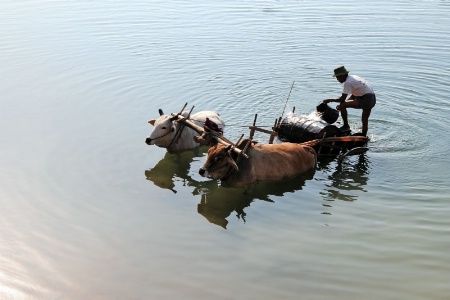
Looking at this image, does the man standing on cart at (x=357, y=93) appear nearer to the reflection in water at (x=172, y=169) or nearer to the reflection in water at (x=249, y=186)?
the reflection in water at (x=249, y=186)

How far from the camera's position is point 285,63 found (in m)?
21.2

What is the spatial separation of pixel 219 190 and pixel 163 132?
205cm

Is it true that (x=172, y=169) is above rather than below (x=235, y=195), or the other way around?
above

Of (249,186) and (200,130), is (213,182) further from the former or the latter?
(200,130)

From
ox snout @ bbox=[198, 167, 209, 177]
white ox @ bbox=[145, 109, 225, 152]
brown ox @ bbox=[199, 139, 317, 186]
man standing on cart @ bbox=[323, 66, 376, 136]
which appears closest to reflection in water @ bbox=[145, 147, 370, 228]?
brown ox @ bbox=[199, 139, 317, 186]

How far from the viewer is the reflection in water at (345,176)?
12094 mm

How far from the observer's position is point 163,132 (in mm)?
13484

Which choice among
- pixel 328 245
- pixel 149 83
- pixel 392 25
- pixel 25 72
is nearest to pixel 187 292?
pixel 328 245

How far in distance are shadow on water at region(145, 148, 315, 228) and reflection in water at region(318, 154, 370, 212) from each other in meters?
0.48

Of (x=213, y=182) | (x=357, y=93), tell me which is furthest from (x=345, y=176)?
(x=213, y=182)

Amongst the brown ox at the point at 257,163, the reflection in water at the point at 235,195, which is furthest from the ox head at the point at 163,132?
the brown ox at the point at 257,163

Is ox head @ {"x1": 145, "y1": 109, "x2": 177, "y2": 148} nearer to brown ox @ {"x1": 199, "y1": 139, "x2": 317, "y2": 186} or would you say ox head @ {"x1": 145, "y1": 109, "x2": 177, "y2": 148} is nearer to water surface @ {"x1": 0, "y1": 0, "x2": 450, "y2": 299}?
water surface @ {"x1": 0, "y1": 0, "x2": 450, "y2": 299}

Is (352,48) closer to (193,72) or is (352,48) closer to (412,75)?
(412,75)

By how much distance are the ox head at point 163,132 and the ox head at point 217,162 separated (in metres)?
2.28
